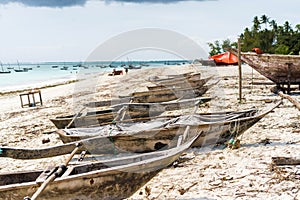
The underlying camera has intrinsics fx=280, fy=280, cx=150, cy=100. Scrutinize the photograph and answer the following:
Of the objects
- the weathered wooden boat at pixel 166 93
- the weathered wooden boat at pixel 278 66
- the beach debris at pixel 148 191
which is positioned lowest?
the beach debris at pixel 148 191

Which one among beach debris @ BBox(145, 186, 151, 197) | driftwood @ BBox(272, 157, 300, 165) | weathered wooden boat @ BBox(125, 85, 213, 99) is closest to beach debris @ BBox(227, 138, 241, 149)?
driftwood @ BBox(272, 157, 300, 165)

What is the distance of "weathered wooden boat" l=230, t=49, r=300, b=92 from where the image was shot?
1056 centimetres

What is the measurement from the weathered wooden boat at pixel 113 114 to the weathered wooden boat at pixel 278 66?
4075mm

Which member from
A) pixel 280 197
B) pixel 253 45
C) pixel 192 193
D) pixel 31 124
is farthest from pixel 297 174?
pixel 253 45

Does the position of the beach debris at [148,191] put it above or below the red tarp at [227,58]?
below

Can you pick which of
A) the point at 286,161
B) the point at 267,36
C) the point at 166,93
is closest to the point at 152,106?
the point at 166,93

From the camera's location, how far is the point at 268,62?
36.5ft

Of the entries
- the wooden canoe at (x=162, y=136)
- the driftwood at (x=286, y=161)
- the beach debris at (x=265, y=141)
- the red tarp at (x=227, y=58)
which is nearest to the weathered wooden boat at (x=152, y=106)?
the wooden canoe at (x=162, y=136)

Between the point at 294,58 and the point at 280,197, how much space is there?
26.0 feet

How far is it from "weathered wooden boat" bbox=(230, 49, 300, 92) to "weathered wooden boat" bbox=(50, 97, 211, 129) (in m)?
4.08

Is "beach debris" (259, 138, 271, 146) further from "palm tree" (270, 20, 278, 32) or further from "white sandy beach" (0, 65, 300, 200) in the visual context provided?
"palm tree" (270, 20, 278, 32)

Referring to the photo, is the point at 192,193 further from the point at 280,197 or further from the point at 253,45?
the point at 253,45

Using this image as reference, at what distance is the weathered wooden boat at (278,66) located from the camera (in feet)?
34.7

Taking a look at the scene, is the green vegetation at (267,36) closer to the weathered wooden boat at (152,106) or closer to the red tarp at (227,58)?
the red tarp at (227,58)
